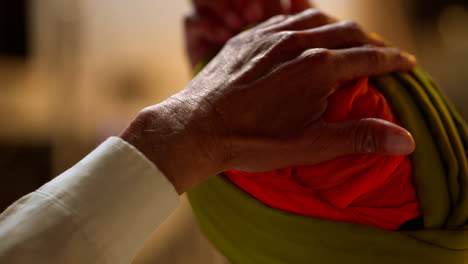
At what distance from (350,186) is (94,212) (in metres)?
0.32

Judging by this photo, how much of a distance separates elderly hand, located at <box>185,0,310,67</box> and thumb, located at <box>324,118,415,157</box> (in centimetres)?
41

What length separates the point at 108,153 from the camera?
45cm

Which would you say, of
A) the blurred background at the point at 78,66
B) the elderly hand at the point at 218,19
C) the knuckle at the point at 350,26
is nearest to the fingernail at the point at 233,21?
the elderly hand at the point at 218,19

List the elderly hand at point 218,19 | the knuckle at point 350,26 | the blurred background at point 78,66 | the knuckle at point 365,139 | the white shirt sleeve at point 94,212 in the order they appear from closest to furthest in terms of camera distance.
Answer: the white shirt sleeve at point 94,212 → the knuckle at point 365,139 → the knuckle at point 350,26 → the elderly hand at point 218,19 → the blurred background at point 78,66

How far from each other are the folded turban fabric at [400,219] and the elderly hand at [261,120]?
50mm

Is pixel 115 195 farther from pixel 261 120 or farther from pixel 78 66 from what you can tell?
pixel 78 66

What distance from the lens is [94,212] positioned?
0.43 meters

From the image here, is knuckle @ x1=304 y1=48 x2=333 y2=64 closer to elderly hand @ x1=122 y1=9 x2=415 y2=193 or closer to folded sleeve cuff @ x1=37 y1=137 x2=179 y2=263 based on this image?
elderly hand @ x1=122 y1=9 x2=415 y2=193

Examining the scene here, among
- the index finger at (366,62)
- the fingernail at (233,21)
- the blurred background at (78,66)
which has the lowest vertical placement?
the blurred background at (78,66)

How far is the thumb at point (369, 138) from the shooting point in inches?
19.8

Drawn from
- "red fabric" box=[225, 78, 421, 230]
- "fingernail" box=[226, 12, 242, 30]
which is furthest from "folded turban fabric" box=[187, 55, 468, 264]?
"fingernail" box=[226, 12, 242, 30]

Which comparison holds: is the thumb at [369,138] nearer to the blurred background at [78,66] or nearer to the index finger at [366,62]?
the index finger at [366,62]

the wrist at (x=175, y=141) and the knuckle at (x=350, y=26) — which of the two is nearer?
the wrist at (x=175, y=141)

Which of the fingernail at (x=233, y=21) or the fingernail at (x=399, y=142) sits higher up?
the fingernail at (x=233, y=21)
